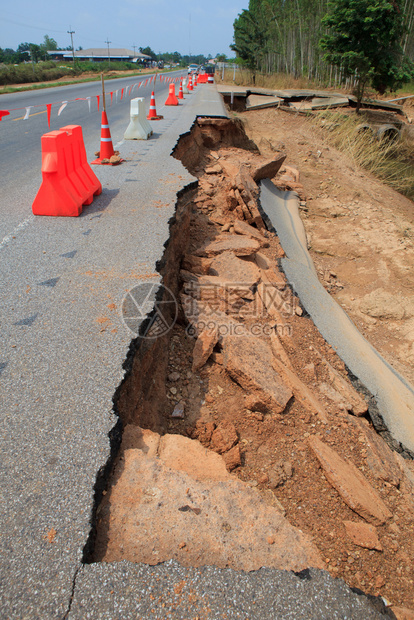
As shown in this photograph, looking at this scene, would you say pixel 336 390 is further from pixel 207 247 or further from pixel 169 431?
pixel 207 247

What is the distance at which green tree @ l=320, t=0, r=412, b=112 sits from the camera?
14.1 metres

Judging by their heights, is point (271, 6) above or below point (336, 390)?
above

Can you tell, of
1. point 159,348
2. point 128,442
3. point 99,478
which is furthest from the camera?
point 159,348

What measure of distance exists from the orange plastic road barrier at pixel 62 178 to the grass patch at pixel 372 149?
1026 centimetres

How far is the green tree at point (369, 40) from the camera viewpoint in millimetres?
14125

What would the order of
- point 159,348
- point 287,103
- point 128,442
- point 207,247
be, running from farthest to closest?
1. point 287,103
2. point 207,247
3. point 159,348
4. point 128,442

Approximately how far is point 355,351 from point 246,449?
2397 mm

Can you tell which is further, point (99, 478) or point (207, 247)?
point (207, 247)

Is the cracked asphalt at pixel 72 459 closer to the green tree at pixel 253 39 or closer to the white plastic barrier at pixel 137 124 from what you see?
the white plastic barrier at pixel 137 124

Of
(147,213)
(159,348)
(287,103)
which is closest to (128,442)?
(159,348)

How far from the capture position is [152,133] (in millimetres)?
9352

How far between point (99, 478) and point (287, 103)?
64.6 ft

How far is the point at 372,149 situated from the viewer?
43.3 ft

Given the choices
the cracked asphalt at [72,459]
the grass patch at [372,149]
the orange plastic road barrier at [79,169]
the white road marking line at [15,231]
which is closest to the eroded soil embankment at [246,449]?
the cracked asphalt at [72,459]
